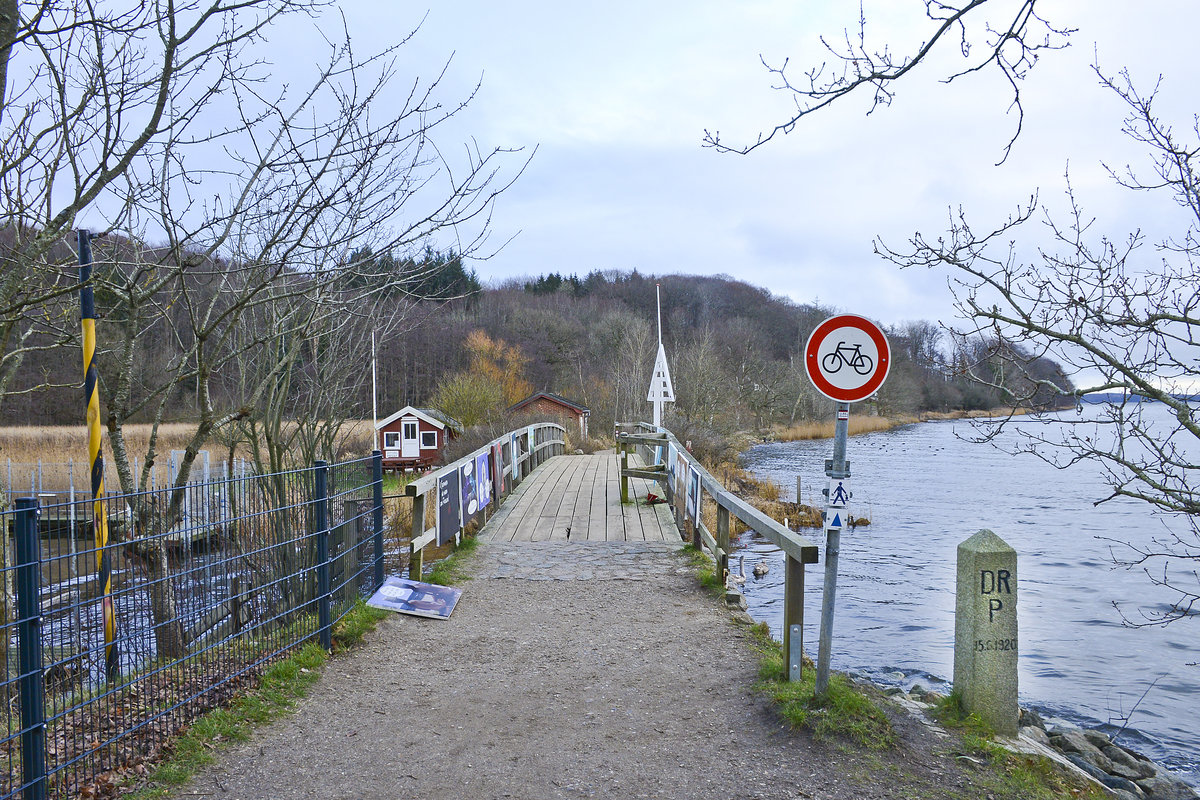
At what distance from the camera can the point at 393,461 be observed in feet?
125

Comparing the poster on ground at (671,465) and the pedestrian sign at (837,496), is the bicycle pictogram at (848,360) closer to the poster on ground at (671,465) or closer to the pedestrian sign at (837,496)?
the pedestrian sign at (837,496)

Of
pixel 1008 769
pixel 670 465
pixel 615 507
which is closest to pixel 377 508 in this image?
pixel 1008 769

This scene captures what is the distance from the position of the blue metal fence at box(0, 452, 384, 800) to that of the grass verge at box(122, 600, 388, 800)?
0.32ft

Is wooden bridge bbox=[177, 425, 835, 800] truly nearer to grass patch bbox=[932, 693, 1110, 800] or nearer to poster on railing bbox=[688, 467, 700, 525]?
poster on railing bbox=[688, 467, 700, 525]

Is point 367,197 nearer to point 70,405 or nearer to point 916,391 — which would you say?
point 70,405

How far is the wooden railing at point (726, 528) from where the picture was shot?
17.4 ft

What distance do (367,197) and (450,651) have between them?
3279 mm

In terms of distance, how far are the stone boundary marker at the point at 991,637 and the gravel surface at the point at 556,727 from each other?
58cm

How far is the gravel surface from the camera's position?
162 inches

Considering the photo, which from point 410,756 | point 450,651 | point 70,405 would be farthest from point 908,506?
point 70,405

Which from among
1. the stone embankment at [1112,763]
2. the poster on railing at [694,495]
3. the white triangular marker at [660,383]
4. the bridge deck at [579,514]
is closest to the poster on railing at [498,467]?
the bridge deck at [579,514]

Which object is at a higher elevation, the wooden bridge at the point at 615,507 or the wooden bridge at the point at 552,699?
the wooden bridge at the point at 615,507

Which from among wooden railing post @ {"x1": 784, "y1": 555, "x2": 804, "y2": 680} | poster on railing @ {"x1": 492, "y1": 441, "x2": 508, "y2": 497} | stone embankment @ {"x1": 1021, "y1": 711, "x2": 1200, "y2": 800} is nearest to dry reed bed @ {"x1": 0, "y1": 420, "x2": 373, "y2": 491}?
poster on railing @ {"x1": 492, "y1": 441, "x2": 508, "y2": 497}

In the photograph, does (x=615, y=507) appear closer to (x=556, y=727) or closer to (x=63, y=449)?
(x=556, y=727)
